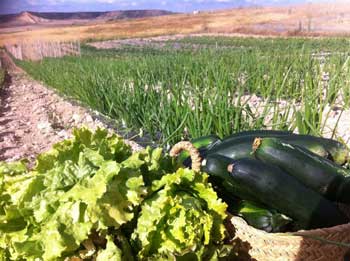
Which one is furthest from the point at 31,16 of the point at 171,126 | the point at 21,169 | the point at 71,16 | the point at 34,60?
the point at 21,169

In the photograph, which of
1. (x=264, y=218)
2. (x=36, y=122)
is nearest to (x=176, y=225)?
(x=264, y=218)

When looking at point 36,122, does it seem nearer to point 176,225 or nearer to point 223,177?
point 223,177

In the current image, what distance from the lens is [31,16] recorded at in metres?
11.5

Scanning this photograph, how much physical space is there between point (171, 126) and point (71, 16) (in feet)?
26.8

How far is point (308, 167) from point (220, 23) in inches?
471

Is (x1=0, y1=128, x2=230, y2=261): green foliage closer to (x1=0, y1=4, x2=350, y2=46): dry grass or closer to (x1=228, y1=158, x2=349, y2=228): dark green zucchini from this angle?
(x1=228, y1=158, x2=349, y2=228): dark green zucchini

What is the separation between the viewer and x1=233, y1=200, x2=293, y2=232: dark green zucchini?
1.73 m

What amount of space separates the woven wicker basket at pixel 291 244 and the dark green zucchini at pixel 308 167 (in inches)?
7.9

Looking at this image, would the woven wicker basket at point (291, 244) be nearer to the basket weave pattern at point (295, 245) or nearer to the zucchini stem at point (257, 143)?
the basket weave pattern at point (295, 245)

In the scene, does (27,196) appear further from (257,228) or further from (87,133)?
(257,228)

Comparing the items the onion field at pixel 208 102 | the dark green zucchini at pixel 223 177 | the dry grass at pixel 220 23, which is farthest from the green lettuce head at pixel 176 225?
the dry grass at pixel 220 23

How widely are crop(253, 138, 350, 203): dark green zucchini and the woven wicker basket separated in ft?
0.66

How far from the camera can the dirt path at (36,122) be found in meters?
4.34

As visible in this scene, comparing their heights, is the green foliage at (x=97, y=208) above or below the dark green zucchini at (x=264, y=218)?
above
